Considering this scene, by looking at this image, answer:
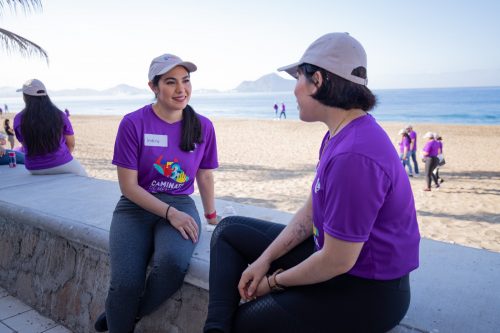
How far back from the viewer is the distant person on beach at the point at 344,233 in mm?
1288

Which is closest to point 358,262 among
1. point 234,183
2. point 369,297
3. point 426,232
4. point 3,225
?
point 369,297

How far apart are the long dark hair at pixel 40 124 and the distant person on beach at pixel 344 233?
3.65 metres

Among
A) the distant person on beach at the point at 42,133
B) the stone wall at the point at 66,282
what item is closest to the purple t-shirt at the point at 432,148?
the distant person on beach at the point at 42,133

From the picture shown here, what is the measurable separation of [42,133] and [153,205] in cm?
283

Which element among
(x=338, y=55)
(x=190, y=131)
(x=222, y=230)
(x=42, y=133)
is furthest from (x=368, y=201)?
(x=42, y=133)

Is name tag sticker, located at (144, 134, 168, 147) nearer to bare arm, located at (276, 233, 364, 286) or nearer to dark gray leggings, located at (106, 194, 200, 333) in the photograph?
dark gray leggings, located at (106, 194, 200, 333)

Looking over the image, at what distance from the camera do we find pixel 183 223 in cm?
227

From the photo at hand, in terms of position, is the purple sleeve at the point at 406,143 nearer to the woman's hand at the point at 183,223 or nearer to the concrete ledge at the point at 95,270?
the concrete ledge at the point at 95,270

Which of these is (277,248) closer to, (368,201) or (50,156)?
(368,201)

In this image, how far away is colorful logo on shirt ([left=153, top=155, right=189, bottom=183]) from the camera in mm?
2441

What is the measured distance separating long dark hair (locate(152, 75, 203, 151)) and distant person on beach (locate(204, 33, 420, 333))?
1017mm

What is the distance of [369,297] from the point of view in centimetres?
143

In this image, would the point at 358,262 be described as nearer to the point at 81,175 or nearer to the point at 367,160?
the point at 367,160

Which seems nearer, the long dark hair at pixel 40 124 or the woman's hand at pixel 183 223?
the woman's hand at pixel 183 223
